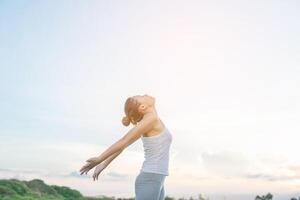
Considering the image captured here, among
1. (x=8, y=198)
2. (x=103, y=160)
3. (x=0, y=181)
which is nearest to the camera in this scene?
(x=103, y=160)

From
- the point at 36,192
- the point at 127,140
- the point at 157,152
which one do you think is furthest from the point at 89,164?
the point at 36,192

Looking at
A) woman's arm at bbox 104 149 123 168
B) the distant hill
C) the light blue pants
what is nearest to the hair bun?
woman's arm at bbox 104 149 123 168

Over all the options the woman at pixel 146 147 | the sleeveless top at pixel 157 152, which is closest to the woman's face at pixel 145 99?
the woman at pixel 146 147

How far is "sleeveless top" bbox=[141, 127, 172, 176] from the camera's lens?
480 centimetres

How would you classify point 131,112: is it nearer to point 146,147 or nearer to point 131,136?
point 131,136

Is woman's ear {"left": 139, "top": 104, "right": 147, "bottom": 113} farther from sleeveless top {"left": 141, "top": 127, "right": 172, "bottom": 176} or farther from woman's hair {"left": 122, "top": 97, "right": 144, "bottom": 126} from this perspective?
sleeveless top {"left": 141, "top": 127, "right": 172, "bottom": 176}

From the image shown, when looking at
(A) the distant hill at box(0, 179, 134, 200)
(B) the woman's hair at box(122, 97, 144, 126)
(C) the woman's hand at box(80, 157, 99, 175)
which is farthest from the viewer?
(A) the distant hill at box(0, 179, 134, 200)

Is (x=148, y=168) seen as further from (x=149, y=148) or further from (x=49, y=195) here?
(x=49, y=195)

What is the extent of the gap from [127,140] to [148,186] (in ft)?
1.48

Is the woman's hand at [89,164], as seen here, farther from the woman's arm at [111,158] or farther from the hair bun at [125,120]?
the hair bun at [125,120]

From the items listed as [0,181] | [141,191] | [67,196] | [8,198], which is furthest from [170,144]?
[67,196]

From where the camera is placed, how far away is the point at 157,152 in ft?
16.0

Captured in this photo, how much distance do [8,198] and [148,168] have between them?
15.3 meters

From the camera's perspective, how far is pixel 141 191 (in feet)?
15.6
